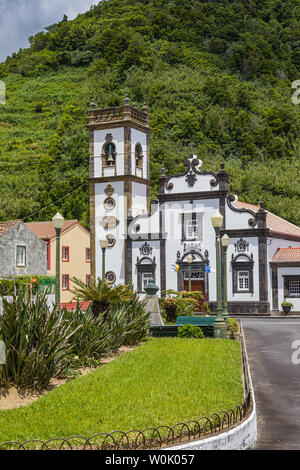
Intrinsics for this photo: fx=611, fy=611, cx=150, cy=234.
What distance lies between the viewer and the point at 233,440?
8.93 m

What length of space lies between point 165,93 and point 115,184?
63.0 meters

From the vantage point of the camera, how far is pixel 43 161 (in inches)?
3307

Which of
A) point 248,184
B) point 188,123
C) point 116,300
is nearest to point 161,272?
point 116,300

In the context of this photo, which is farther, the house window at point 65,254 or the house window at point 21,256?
the house window at point 65,254

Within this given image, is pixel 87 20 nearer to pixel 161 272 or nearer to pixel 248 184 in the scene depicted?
pixel 248 184

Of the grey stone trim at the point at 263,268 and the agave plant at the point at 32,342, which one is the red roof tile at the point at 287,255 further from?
the agave plant at the point at 32,342

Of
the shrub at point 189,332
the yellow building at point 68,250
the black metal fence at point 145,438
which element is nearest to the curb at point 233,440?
the black metal fence at point 145,438

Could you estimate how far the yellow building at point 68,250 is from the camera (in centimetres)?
4822

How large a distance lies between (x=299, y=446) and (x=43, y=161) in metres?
77.9

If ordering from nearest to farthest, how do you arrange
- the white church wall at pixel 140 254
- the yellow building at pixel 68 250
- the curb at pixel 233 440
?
1. the curb at pixel 233 440
2. the white church wall at pixel 140 254
3. the yellow building at pixel 68 250

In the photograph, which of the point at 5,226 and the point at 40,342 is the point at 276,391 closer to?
the point at 40,342

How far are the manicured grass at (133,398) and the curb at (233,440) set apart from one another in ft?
2.23

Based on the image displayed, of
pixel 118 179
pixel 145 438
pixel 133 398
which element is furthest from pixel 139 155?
pixel 145 438

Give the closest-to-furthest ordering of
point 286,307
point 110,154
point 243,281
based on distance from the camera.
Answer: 1. point 286,307
2. point 243,281
3. point 110,154
